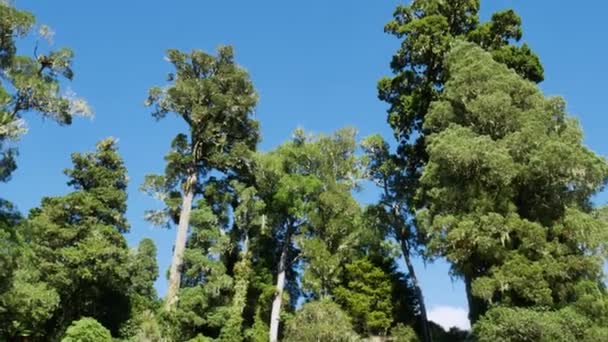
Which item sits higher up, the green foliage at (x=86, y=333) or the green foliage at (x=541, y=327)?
the green foliage at (x=86, y=333)

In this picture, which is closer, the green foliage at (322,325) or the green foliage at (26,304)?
the green foliage at (26,304)

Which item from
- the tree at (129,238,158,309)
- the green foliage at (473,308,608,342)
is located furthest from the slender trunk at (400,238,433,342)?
the tree at (129,238,158,309)

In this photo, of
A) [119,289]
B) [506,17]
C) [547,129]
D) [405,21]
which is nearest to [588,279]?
[547,129]

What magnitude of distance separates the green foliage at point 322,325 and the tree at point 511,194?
4.46m

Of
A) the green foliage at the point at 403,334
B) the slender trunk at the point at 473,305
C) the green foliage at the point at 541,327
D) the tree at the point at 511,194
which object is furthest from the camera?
the green foliage at the point at 403,334

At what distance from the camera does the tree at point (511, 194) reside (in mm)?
17922

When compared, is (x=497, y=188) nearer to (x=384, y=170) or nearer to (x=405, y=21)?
(x=384, y=170)

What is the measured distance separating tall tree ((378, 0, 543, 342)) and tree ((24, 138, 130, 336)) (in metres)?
11.1

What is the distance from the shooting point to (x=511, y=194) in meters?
19.2

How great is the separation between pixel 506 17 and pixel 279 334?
51.3 feet

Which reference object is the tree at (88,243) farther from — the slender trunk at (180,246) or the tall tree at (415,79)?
the tall tree at (415,79)

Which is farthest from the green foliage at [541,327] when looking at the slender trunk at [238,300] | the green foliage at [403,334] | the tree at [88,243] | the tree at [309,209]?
the tree at [88,243]

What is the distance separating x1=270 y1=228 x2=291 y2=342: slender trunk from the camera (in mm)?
25078

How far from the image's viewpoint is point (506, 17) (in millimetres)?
24953
